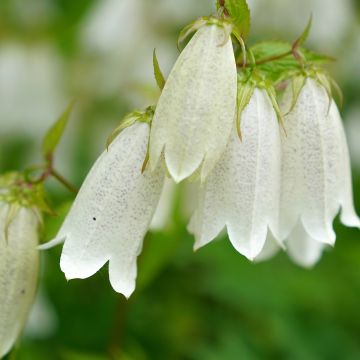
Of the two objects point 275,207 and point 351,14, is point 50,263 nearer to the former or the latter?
point 275,207

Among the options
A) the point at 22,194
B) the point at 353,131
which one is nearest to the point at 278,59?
the point at 22,194

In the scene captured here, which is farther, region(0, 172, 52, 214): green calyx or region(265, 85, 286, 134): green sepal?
region(0, 172, 52, 214): green calyx

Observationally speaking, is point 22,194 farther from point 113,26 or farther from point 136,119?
point 113,26

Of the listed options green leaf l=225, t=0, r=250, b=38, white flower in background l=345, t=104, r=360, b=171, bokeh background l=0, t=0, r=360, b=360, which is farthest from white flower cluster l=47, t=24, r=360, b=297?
white flower in background l=345, t=104, r=360, b=171

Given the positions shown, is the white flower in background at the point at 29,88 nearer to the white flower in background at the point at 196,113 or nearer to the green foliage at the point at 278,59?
the green foliage at the point at 278,59

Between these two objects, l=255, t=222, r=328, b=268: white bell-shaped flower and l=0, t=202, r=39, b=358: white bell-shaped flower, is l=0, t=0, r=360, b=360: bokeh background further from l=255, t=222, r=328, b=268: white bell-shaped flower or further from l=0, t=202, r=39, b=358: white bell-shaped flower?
l=255, t=222, r=328, b=268: white bell-shaped flower
